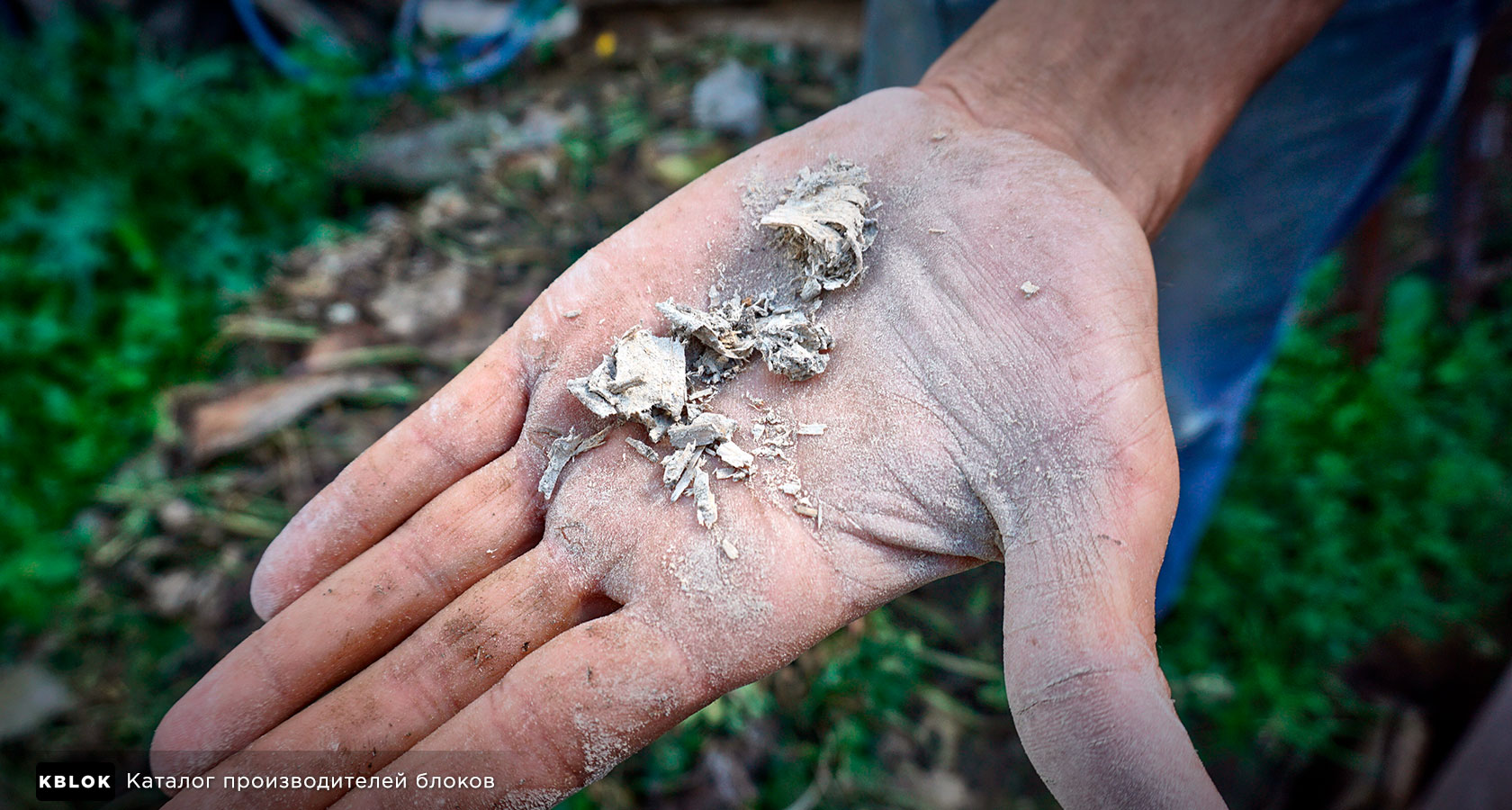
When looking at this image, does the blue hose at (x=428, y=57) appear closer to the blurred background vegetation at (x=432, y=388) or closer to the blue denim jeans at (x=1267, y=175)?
the blurred background vegetation at (x=432, y=388)

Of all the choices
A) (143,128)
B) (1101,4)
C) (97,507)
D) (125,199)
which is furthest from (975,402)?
(143,128)

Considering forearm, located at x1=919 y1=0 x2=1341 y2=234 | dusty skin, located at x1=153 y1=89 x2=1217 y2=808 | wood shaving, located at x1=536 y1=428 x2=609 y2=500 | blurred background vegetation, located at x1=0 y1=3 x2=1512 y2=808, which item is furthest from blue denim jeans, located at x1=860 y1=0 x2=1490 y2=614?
wood shaving, located at x1=536 y1=428 x2=609 y2=500

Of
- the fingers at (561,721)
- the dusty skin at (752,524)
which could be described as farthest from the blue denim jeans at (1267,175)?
the fingers at (561,721)

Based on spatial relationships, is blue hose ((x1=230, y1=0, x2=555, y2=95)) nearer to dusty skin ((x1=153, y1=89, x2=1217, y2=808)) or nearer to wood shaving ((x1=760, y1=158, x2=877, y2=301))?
dusty skin ((x1=153, y1=89, x2=1217, y2=808))

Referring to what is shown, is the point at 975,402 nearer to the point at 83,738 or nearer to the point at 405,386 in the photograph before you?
the point at 405,386

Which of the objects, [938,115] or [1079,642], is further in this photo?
[938,115]

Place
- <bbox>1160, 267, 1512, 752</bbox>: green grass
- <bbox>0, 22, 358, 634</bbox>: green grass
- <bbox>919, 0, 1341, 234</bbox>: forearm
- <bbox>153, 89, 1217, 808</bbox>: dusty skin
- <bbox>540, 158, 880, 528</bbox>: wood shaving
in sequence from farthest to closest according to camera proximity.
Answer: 1. <bbox>0, 22, 358, 634</bbox>: green grass
2. <bbox>1160, 267, 1512, 752</bbox>: green grass
3. <bbox>919, 0, 1341, 234</bbox>: forearm
4. <bbox>540, 158, 880, 528</bbox>: wood shaving
5. <bbox>153, 89, 1217, 808</bbox>: dusty skin

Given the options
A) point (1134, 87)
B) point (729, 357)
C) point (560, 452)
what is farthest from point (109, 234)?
point (1134, 87)
